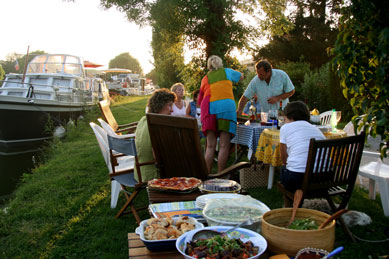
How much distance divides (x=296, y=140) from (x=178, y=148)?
1.19 metres

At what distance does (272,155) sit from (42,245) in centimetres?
307

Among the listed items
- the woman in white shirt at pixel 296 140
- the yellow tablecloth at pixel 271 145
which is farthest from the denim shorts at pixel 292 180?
the yellow tablecloth at pixel 271 145

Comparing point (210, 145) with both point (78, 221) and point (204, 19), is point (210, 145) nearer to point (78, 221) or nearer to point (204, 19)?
point (78, 221)

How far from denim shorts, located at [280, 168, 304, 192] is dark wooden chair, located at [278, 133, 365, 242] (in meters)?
0.07

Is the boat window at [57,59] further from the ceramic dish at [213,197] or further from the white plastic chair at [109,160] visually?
the ceramic dish at [213,197]

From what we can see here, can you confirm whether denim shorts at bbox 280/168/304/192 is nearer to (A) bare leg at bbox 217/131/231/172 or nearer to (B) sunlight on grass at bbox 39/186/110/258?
(A) bare leg at bbox 217/131/231/172

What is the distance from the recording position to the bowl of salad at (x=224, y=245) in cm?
133

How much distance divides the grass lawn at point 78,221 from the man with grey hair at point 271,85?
4.79 feet

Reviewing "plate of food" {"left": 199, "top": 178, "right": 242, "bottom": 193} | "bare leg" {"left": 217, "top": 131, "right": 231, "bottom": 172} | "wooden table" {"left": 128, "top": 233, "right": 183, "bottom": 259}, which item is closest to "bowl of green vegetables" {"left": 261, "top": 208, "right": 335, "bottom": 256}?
"wooden table" {"left": 128, "top": 233, "right": 183, "bottom": 259}

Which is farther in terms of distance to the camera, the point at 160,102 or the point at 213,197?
the point at 160,102

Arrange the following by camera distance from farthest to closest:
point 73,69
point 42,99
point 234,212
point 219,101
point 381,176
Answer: point 73,69 < point 42,99 < point 219,101 < point 381,176 < point 234,212

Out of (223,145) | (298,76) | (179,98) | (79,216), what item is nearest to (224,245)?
(79,216)

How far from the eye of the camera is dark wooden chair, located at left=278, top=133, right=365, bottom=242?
10.6 feet

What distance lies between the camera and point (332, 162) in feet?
11.0
